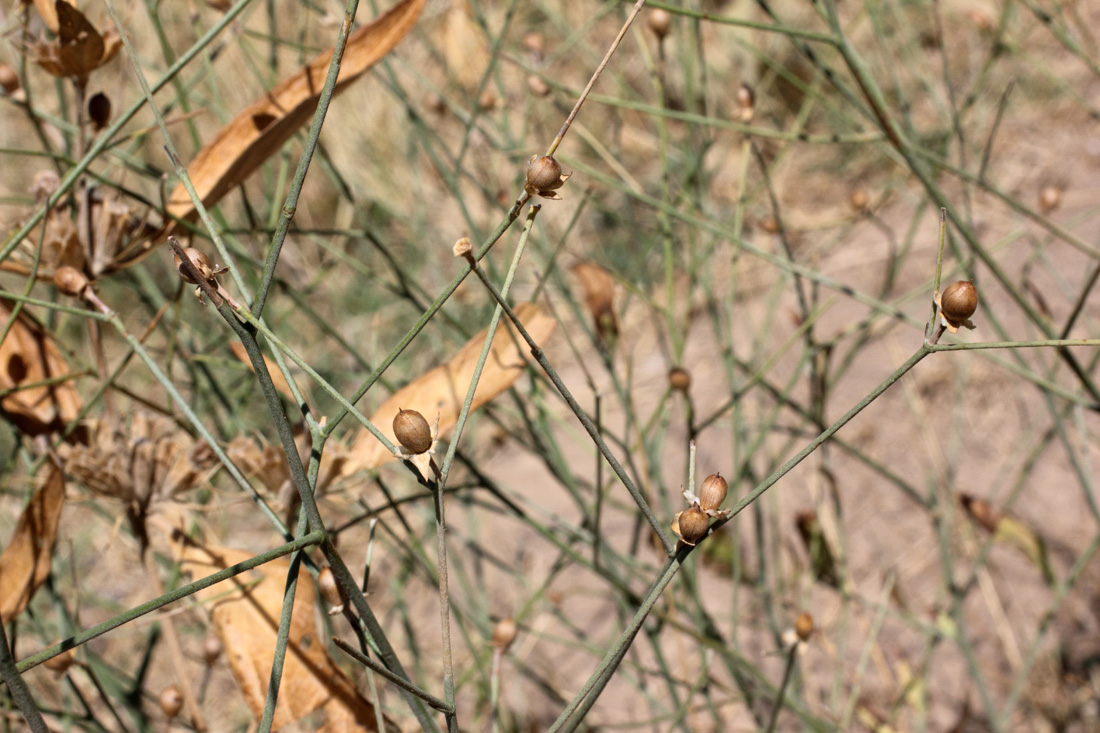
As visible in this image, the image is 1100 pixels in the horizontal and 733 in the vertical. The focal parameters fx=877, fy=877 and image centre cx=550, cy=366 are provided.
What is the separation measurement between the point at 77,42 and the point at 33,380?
0.24 m

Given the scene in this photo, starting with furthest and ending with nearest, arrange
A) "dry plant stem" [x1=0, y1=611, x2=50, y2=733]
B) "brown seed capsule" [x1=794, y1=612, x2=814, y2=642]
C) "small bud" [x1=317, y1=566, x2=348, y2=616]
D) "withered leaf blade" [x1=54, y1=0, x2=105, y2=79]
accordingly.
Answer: "brown seed capsule" [x1=794, y1=612, x2=814, y2=642]
"withered leaf blade" [x1=54, y1=0, x2=105, y2=79]
"small bud" [x1=317, y1=566, x2=348, y2=616]
"dry plant stem" [x1=0, y1=611, x2=50, y2=733]

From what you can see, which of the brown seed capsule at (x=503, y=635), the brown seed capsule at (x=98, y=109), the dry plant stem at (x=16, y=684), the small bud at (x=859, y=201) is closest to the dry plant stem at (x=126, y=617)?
the dry plant stem at (x=16, y=684)

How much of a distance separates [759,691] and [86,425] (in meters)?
0.64

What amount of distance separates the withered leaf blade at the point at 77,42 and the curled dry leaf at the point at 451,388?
285 millimetres

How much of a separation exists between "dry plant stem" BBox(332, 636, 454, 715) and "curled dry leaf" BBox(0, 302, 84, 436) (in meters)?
0.37

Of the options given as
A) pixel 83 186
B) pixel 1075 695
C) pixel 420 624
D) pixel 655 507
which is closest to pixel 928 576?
pixel 1075 695

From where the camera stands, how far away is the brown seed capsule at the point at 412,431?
0.35 m

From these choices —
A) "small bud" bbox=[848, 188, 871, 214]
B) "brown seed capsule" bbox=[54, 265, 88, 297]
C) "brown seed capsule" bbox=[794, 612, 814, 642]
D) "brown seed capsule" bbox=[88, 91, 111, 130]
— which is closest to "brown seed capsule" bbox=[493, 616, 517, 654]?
"brown seed capsule" bbox=[794, 612, 814, 642]

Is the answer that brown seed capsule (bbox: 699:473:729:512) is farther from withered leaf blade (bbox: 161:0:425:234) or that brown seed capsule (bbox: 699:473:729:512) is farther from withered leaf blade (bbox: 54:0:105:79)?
withered leaf blade (bbox: 54:0:105:79)

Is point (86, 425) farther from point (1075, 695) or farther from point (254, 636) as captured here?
point (1075, 695)

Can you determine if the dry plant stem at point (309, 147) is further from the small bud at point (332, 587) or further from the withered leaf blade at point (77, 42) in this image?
the withered leaf blade at point (77, 42)

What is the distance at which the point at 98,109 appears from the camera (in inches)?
22.5

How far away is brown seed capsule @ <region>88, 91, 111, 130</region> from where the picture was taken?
0.57m

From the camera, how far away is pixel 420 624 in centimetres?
171
